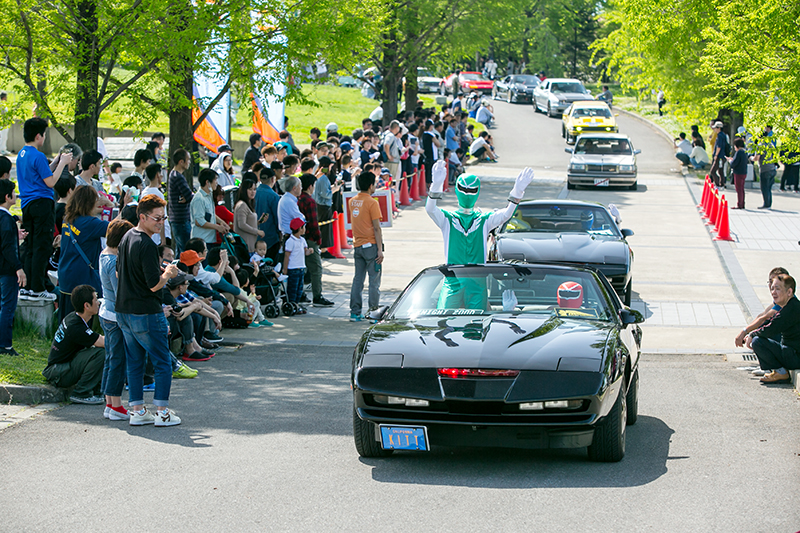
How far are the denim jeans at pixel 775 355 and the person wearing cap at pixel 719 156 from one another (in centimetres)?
1776

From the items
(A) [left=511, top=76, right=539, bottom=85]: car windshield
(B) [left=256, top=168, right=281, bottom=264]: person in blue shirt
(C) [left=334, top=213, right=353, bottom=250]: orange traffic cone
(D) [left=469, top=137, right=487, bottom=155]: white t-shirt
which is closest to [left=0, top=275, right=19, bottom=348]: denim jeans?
(B) [left=256, top=168, right=281, bottom=264]: person in blue shirt

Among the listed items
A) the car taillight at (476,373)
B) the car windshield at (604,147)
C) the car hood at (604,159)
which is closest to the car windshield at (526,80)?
the car windshield at (604,147)

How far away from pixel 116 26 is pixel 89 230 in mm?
4619

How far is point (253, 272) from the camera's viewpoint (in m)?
12.6

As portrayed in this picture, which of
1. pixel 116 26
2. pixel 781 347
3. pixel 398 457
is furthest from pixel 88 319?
pixel 781 347

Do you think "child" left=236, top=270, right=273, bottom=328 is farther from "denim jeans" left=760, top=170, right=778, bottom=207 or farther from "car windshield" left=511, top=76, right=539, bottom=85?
"car windshield" left=511, top=76, right=539, bottom=85

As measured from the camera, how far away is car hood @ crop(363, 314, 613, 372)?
6.15 meters

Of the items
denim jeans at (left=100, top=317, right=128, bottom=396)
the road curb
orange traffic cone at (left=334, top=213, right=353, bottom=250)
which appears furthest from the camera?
orange traffic cone at (left=334, top=213, right=353, bottom=250)

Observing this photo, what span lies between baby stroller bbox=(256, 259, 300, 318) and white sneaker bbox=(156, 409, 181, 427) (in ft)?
16.8

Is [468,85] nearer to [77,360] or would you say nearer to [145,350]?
[77,360]

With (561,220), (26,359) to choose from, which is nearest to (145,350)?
(26,359)

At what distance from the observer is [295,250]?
1288 cm

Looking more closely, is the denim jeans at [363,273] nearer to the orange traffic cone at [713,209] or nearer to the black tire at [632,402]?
the black tire at [632,402]

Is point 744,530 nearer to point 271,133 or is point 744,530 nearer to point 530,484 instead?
point 530,484
